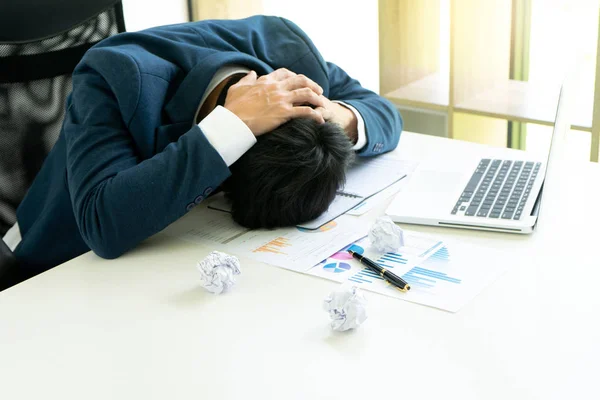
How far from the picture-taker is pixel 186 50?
1.42 metres

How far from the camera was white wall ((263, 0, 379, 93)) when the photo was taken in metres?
3.21

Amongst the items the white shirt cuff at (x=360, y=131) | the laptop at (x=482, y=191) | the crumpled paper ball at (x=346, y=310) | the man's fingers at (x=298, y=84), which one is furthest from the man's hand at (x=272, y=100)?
the crumpled paper ball at (x=346, y=310)

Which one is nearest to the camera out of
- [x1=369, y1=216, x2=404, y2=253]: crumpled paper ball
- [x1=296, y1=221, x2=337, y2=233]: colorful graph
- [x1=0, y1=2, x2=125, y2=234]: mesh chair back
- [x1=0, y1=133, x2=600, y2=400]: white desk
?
[x1=0, y1=133, x2=600, y2=400]: white desk

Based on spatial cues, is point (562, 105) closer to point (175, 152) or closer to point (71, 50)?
point (175, 152)

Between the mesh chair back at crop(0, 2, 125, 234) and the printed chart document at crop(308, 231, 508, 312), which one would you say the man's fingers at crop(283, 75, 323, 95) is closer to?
the printed chart document at crop(308, 231, 508, 312)

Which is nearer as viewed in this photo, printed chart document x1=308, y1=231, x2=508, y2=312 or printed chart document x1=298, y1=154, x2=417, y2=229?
printed chart document x1=308, y1=231, x2=508, y2=312

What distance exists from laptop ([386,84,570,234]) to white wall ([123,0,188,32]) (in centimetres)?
190

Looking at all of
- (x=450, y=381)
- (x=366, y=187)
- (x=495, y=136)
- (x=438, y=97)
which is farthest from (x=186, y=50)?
(x=495, y=136)

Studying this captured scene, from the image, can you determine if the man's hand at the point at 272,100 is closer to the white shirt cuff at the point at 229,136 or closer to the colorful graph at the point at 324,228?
the white shirt cuff at the point at 229,136

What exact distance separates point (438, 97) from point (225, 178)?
166cm

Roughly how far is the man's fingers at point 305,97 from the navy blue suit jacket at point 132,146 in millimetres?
145

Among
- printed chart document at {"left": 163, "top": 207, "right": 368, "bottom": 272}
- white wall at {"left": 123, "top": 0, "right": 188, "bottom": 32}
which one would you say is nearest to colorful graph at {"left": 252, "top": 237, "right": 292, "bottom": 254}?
printed chart document at {"left": 163, "top": 207, "right": 368, "bottom": 272}

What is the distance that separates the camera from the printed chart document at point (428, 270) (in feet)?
3.60

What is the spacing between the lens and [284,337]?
1.00m
